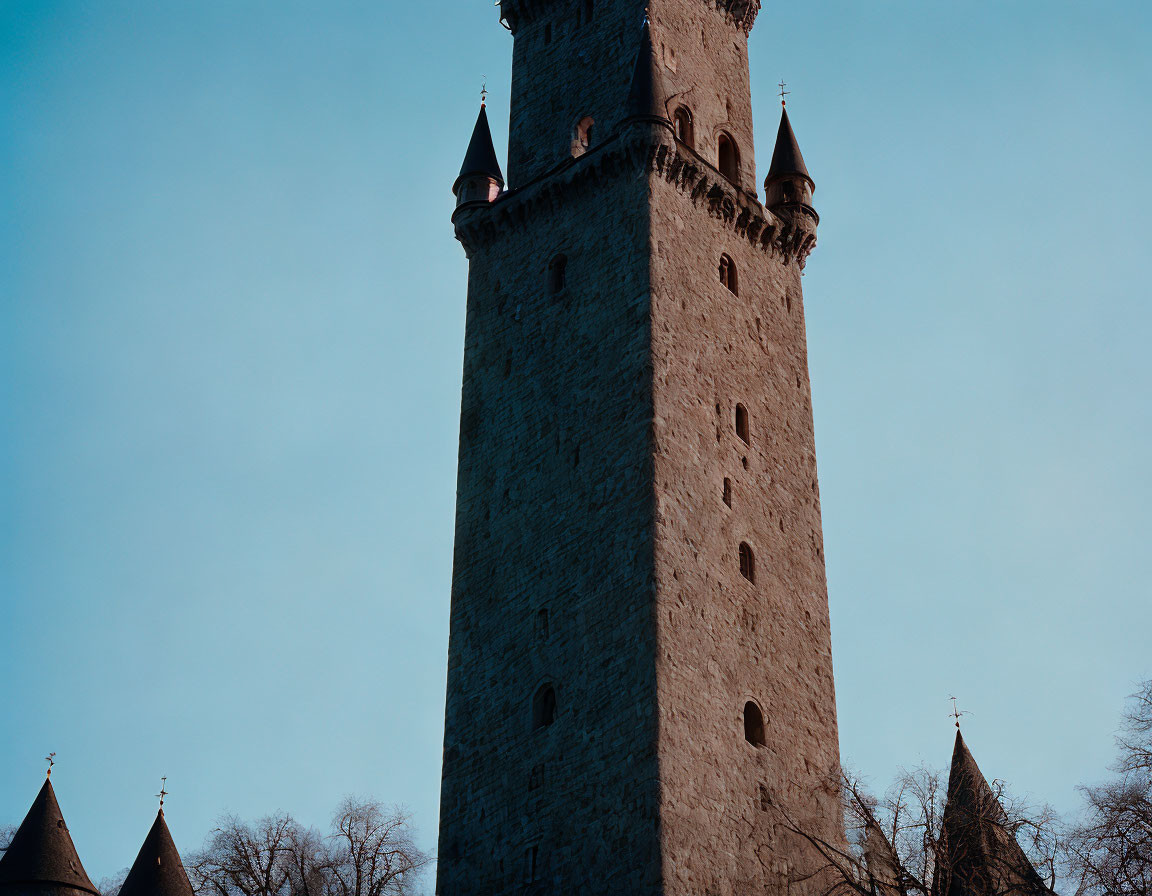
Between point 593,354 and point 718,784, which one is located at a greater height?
point 593,354

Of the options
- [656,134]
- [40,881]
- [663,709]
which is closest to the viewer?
[663,709]

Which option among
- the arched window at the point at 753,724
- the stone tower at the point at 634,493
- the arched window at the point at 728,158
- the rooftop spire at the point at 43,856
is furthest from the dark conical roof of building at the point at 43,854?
the arched window at the point at 728,158

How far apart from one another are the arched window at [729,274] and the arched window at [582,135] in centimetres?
493

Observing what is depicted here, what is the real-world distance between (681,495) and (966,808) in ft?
31.2

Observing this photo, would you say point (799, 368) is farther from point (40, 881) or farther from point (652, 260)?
point (40, 881)

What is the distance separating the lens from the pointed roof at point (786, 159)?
53.2m

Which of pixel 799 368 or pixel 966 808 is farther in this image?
pixel 799 368

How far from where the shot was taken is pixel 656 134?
4766cm

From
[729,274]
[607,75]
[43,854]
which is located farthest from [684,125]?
[43,854]

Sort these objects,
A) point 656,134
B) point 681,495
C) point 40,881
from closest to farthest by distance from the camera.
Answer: point 681,495 < point 656,134 < point 40,881

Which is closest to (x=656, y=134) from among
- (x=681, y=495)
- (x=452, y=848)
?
(x=681, y=495)

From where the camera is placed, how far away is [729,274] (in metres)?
49.7

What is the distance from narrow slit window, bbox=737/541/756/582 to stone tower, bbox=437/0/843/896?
0.10m

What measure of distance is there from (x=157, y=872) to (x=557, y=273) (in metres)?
18.9
